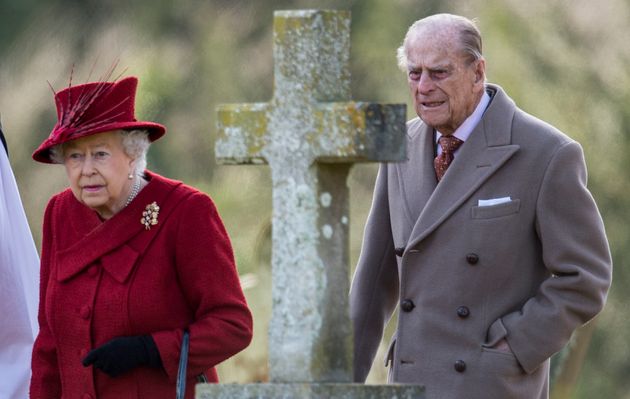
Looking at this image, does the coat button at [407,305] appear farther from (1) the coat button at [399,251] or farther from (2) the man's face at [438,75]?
(2) the man's face at [438,75]

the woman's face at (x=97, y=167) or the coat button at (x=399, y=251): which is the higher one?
the woman's face at (x=97, y=167)

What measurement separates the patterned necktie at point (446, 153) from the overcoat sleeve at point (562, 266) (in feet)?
1.21

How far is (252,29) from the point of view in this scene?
16.9 metres

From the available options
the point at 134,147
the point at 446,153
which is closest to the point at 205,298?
the point at 134,147

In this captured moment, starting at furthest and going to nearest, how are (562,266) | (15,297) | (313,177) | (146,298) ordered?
(15,297) < (146,298) < (562,266) < (313,177)

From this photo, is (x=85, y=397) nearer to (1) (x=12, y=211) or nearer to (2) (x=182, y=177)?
(1) (x=12, y=211)

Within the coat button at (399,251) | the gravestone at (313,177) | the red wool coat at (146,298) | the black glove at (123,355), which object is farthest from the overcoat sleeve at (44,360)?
the gravestone at (313,177)

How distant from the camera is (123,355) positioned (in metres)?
6.42

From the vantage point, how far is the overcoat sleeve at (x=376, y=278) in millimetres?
6844

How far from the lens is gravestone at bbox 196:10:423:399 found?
531cm

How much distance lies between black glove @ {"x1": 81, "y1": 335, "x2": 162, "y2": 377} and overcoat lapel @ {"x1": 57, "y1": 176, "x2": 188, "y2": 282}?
24 centimetres

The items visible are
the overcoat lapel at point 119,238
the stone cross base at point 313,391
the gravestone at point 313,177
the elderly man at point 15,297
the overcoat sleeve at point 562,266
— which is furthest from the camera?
the elderly man at point 15,297

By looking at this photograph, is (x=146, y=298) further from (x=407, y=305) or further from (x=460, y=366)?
(x=460, y=366)

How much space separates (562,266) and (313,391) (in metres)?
1.48
